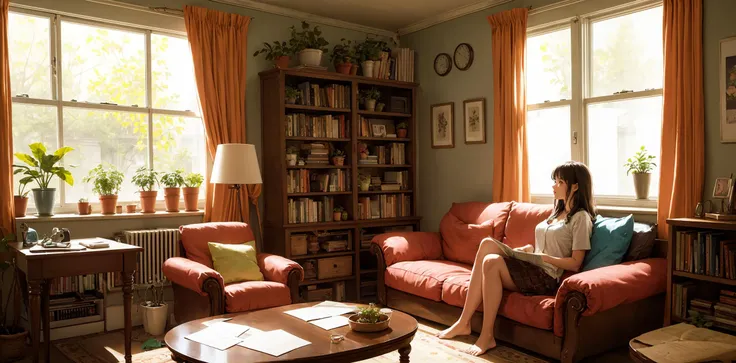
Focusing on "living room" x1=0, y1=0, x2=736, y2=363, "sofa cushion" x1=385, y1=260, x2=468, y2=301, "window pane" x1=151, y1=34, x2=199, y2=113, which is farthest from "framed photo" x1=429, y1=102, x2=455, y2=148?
"window pane" x1=151, y1=34, x2=199, y2=113

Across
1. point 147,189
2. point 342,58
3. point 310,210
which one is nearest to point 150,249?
point 147,189

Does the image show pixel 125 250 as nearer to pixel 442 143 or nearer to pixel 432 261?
pixel 432 261

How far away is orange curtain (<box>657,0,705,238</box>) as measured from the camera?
3.69 m

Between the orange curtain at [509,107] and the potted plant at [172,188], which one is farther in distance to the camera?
the orange curtain at [509,107]

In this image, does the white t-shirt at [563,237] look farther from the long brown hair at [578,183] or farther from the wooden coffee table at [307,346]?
the wooden coffee table at [307,346]

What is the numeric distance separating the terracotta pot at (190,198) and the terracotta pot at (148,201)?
9.9 inches

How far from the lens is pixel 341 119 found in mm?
5379

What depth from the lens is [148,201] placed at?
4.50 m

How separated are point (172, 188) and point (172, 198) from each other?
0.08 m

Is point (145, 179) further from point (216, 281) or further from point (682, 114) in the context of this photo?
point (682, 114)

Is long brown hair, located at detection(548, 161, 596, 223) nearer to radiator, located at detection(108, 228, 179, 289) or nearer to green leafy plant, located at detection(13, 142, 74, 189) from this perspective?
radiator, located at detection(108, 228, 179, 289)

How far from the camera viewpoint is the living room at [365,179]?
11.1 feet

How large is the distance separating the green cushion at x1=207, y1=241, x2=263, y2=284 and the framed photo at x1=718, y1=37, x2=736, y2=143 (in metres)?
3.28

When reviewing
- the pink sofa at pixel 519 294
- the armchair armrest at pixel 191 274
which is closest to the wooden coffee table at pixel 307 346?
the armchair armrest at pixel 191 274
